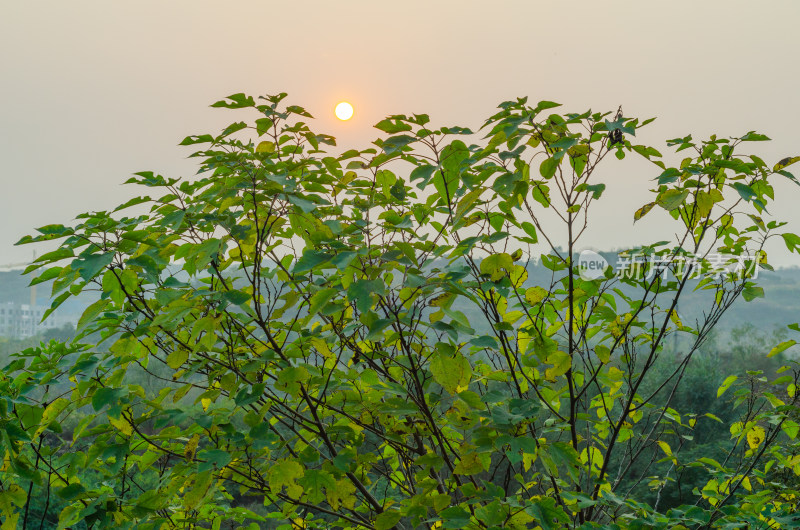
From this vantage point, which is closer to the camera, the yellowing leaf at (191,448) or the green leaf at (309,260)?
the green leaf at (309,260)

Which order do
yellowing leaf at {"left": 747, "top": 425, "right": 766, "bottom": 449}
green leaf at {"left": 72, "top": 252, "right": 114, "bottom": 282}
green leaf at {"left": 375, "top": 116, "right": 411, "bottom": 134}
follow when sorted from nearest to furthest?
green leaf at {"left": 72, "top": 252, "right": 114, "bottom": 282} < green leaf at {"left": 375, "top": 116, "right": 411, "bottom": 134} < yellowing leaf at {"left": 747, "top": 425, "right": 766, "bottom": 449}

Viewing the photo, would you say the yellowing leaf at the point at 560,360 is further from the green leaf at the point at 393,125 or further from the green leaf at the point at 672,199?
the green leaf at the point at 393,125

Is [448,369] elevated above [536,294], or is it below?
below

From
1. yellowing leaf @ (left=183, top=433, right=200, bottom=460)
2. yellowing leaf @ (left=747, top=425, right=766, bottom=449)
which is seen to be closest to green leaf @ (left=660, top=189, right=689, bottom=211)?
yellowing leaf @ (left=747, top=425, right=766, bottom=449)

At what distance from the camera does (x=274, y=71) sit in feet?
12.5

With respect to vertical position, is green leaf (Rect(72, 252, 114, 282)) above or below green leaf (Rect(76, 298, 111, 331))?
above

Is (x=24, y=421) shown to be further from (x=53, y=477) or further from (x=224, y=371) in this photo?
(x=224, y=371)

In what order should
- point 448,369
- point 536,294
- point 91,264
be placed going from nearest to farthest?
1. point 91,264
2. point 448,369
3. point 536,294

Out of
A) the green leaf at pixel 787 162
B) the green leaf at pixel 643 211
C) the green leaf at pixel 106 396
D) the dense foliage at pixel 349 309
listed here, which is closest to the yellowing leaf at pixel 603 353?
the dense foliage at pixel 349 309

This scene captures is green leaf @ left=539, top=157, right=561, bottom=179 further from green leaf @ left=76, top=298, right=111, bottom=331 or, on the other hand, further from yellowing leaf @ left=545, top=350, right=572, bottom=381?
green leaf @ left=76, top=298, right=111, bottom=331

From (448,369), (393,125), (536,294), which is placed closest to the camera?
(448,369)

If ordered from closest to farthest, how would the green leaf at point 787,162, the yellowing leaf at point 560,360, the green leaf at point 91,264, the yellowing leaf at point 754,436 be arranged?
1. the green leaf at point 91,264
2. the yellowing leaf at point 560,360
3. the green leaf at point 787,162
4. the yellowing leaf at point 754,436

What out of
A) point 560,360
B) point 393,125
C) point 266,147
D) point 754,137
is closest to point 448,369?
point 560,360

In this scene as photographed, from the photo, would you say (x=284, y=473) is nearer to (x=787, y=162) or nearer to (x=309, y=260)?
(x=309, y=260)
